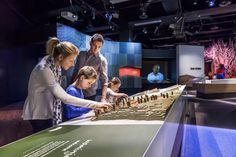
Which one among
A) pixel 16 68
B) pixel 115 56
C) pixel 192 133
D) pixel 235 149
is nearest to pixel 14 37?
pixel 16 68

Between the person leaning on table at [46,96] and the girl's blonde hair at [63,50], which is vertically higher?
the girl's blonde hair at [63,50]

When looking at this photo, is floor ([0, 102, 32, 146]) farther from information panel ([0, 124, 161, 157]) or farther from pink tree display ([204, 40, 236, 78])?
pink tree display ([204, 40, 236, 78])

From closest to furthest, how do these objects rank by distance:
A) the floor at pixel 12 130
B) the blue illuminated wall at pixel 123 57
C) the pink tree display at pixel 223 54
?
the floor at pixel 12 130
the blue illuminated wall at pixel 123 57
the pink tree display at pixel 223 54

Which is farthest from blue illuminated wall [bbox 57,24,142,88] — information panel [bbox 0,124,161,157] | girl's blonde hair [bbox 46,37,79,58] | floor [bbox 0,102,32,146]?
information panel [bbox 0,124,161,157]

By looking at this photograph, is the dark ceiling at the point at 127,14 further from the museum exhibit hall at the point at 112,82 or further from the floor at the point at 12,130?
the floor at the point at 12,130

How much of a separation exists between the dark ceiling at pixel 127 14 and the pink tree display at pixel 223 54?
111cm

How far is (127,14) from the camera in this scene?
1082 centimetres

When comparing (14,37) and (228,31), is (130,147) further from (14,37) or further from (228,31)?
(228,31)

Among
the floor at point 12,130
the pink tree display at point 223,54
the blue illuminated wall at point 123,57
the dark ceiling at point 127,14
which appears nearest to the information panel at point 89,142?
the floor at point 12,130

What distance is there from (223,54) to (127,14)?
18.5ft

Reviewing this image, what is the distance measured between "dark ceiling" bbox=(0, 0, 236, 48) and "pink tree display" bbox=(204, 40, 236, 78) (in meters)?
1.11

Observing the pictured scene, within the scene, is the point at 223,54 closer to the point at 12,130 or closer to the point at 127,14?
the point at 127,14

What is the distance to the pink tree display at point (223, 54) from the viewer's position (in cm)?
1273

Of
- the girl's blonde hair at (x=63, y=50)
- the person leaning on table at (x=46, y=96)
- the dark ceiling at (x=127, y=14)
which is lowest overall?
the person leaning on table at (x=46, y=96)
